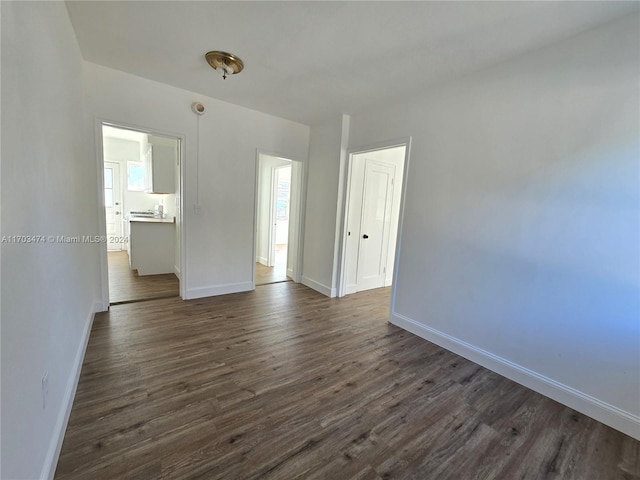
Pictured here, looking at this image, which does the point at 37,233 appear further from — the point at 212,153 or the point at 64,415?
the point at 212,153

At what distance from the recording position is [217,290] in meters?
3.80

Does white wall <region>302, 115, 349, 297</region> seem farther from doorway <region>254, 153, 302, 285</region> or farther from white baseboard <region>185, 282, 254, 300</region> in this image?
white baseboard <region>185, 282, 254, 300</region>

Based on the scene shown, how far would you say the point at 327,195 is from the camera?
4.03m

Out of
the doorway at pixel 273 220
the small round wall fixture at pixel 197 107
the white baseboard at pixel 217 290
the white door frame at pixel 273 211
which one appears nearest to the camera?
the small round wall fixture at pixel 197 107

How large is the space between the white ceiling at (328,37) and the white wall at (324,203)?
0.96 m

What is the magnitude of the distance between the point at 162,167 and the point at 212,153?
1703 millimetres

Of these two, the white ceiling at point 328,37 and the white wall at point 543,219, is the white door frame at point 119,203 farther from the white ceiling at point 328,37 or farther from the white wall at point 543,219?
the white wall at point 543,219

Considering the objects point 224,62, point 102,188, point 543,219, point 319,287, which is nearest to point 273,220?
point 319,287

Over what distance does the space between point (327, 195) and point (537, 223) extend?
99.4 inches

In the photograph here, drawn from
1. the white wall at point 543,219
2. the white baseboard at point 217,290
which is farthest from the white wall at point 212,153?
the white wall at point 543,219

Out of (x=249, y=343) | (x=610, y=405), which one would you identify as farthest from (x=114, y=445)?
(x=610, y=405)

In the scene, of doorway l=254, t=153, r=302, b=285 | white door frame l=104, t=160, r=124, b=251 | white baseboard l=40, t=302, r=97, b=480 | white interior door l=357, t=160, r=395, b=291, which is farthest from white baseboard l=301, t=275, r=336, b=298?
white door frame l=104, t=160, r=124, b=251

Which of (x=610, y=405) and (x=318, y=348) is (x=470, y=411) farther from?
(x=318, y=348)

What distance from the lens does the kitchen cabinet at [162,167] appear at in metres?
4.57
